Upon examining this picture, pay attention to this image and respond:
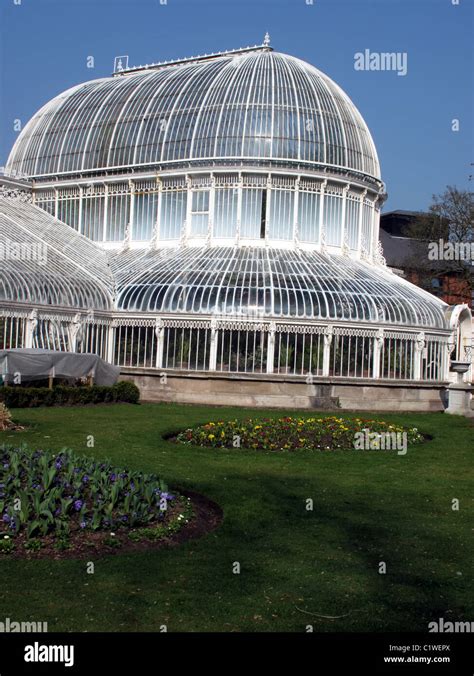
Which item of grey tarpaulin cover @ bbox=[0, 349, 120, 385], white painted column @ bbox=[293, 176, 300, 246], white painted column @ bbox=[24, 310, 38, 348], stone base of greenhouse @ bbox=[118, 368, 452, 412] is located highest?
white painted column @ bbox=[293, 176, 300, 246]

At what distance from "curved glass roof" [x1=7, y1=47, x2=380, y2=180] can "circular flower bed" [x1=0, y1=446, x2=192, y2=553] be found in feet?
82.1

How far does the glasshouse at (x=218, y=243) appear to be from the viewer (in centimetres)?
3120

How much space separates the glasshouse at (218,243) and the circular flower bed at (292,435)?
29.4 ft

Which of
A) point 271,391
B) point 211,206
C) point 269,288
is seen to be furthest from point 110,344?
point 211,206

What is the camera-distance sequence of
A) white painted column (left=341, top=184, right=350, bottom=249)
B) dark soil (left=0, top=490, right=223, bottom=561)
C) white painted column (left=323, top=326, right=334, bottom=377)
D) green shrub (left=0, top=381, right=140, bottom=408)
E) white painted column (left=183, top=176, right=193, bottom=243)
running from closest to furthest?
dark soil (left=0, top=490, right=223, bottom=561)
green shrub (left=0, top=381, right=140, bottom=408)
white painted column (left=323, top=326, right=334, bottom=377)
white painted column (left=183, top=176, right=193, bottom=243)
white painted column (left=341, top=184, right=350, bottom=249)

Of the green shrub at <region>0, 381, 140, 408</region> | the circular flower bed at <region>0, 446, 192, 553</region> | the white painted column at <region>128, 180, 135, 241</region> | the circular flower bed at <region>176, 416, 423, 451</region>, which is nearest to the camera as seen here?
the circular flower bed at <region>0, 446, 192, 553</region>

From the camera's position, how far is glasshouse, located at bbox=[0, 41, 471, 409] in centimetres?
3120

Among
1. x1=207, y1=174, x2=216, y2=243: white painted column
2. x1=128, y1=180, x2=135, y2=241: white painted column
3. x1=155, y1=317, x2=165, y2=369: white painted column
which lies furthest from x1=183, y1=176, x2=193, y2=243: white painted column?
x1=155, y1=317, x2=165, y2=369: white painted column

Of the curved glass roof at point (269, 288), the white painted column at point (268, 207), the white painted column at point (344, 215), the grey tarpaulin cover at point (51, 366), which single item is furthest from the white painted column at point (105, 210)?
the white painted column at point (344, 215)

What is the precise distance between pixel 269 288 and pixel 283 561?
21.5 m

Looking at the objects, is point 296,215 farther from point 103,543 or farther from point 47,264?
point 103,543

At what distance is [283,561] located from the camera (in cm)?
1055

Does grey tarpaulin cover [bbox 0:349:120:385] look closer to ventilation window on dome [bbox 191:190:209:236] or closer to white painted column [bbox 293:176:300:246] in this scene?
ventilation window on dome [bbox 191:190:209:236]

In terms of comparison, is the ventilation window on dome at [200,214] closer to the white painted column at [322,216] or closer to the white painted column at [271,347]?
the white painted column at [322,216]
